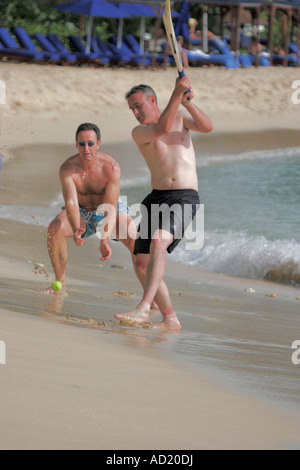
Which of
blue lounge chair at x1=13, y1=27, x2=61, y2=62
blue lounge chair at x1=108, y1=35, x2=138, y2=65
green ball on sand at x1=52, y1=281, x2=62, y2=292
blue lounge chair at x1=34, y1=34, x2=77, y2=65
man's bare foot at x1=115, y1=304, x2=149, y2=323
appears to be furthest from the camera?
blue lounge chair at x1=108, y1=35, x2=138, y2=65

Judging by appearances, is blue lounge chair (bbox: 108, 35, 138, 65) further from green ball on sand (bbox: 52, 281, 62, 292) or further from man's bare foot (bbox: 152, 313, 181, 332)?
man's bare foot (bbox: 152, 313, 181, 332)

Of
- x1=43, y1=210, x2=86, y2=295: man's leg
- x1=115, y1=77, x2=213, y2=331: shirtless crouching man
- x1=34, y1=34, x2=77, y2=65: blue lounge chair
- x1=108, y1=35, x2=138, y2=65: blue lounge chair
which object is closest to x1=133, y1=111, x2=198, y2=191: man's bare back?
x1=115, y1=77, x2=213, y2=331: shirtless crouching man

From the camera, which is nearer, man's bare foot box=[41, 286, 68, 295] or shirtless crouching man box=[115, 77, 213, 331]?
shirtless crouching man box=[115, 77, 213, 331]

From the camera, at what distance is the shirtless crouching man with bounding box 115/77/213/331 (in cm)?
510

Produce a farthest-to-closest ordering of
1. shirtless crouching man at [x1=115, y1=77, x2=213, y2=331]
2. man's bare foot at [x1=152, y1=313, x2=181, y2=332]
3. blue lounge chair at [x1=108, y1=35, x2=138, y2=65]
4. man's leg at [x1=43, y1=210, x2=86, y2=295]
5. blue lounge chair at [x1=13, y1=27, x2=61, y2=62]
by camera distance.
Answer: blue lounge chair at [x1=108, y1=35, x2=138, y2=65] < blue lounge chair at [x1=13, y1=27, x2=61, y2=62] < man's leg at [x1=43, y1=210, x2=86, y2=295] < man's bare foot at [x1=152, y1=313, x2=181, y2=332] < shirtless crouching man at [x1=115, y1=77, x2=213, y2=331]

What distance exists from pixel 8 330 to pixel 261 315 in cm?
240

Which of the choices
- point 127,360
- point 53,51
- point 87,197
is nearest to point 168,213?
point 87,197

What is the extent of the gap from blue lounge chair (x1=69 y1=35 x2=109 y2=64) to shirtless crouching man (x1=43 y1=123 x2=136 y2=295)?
72.6 ft

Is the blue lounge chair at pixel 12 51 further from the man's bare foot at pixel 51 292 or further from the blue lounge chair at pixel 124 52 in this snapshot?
the man's bare foot at pixel 51 292

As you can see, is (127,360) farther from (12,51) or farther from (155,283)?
(12,51)

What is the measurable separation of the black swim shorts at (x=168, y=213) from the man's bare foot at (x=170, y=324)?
0.38 m
